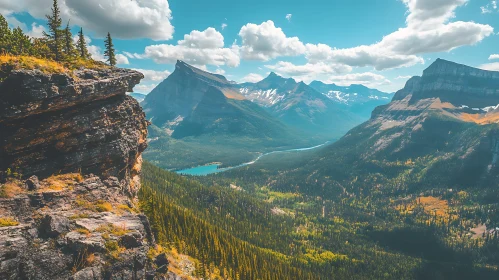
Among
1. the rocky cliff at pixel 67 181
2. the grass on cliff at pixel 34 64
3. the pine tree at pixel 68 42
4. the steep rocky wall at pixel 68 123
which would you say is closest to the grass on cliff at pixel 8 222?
the rocky cliff at pixel 67 181

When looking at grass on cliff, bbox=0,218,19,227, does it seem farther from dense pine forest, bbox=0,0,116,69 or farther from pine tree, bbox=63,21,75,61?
pine tree, bbox=63,21,75,61

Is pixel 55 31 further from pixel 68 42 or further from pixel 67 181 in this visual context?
pixel 67 181

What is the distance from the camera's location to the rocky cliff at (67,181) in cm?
4481

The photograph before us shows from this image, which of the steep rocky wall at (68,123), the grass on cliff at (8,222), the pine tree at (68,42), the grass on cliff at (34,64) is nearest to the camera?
the grass on cliff at (8,222)

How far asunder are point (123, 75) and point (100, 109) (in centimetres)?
1063

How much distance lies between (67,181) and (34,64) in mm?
23520

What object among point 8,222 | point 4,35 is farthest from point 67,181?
point 4,35

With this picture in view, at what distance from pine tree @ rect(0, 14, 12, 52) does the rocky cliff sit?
33.2 ft

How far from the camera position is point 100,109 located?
61.4 m

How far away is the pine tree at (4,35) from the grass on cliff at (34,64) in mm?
2540

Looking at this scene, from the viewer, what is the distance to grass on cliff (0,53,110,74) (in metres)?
47.6

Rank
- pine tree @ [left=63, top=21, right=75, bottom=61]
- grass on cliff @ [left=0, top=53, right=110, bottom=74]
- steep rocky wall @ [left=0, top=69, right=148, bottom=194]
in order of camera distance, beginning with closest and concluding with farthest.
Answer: grass on cliff @ [left=0, top=53, right=110, bottom=74]
steep rocky wall @ [left=0, top=69, right=148, bottom=194]
pine tree @ [left=63, top=21, right=75, bottom=61]

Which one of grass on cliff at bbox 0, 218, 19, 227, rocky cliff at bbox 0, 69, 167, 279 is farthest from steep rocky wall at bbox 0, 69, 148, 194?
grass on cliff at bbox 0, 218, 19, 227

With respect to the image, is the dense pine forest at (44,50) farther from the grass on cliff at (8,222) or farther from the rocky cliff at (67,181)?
the grass on cliff at (8,222)
